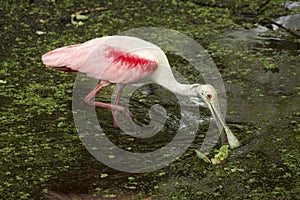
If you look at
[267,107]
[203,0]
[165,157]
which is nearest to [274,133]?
[267,107]

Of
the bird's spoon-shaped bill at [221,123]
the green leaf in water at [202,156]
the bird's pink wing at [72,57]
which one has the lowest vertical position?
the green leaf in water at [202,156]

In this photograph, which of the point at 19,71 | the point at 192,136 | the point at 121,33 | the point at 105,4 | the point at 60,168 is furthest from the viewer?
the point at 105,4

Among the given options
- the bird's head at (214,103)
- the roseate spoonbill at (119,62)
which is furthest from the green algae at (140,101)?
the roseate spoonbill at (119,62)

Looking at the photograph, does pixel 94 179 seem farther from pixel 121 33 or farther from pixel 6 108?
pixel 121 33

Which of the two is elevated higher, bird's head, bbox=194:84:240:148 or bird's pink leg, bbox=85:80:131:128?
bird's head, bbox=194:84:240:148

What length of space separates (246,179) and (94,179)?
1.02 metres

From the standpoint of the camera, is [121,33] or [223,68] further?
[121,33]

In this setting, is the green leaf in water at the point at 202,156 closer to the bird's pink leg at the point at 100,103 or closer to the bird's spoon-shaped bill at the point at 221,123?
the bird's spoon-shaped bill at the point at 221,123

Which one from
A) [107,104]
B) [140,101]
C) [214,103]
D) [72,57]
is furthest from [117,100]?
[214,103]

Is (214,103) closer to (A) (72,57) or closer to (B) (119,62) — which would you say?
(B) (119,62)

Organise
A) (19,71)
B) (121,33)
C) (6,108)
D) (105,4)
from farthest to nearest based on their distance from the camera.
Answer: (105,4) < (121,33) < (19,71) < (6,108)

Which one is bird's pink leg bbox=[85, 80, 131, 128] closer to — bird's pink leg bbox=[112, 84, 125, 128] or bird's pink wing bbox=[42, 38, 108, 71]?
bird's pink leg bbox=[112, 84, 125, 128]

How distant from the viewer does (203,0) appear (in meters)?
8.42

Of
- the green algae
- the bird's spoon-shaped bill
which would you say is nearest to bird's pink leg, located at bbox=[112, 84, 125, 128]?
the green algae
